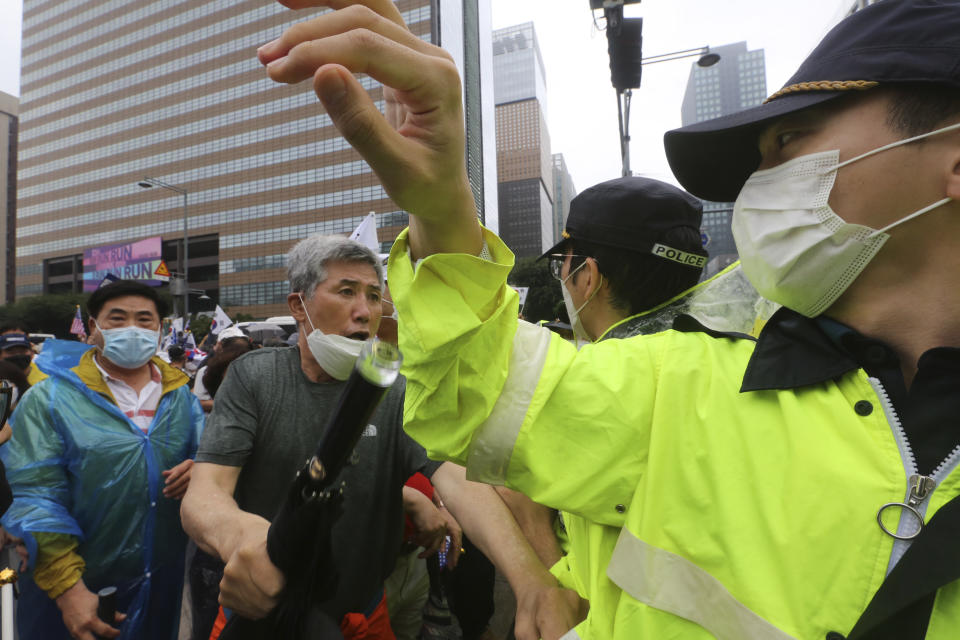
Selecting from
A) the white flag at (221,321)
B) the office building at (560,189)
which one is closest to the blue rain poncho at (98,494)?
the white flag at (221,321)

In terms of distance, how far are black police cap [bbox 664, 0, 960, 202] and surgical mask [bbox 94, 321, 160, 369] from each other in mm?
3236

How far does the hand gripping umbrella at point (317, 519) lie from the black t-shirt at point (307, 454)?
2.33 ft

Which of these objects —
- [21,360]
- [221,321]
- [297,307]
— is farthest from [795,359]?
[221,321]

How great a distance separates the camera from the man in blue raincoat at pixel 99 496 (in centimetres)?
231

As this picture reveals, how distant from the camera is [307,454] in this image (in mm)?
2076

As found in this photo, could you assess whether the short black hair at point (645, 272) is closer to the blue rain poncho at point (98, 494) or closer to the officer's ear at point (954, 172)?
the officer's ear at point (954, 172)

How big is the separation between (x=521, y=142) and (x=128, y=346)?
400 ft

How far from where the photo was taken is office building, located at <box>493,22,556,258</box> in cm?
11200

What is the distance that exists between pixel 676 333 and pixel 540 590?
2.69ft

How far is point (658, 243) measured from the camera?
175 centimetres

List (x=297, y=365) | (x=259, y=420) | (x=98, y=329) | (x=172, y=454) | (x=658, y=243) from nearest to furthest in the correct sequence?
(x=658, y=243) < (x=259, y=420) < (x=297, y=365) < (x=172, y=454) < (x=98, y=329)

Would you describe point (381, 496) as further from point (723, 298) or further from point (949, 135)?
point (949, 135)

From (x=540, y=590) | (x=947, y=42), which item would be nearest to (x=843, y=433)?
(x=947, y=42)

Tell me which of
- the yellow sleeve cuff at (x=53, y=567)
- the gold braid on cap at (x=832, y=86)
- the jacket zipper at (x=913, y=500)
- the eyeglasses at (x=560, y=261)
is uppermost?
the gold braid on cap at (x=832, y=86)
